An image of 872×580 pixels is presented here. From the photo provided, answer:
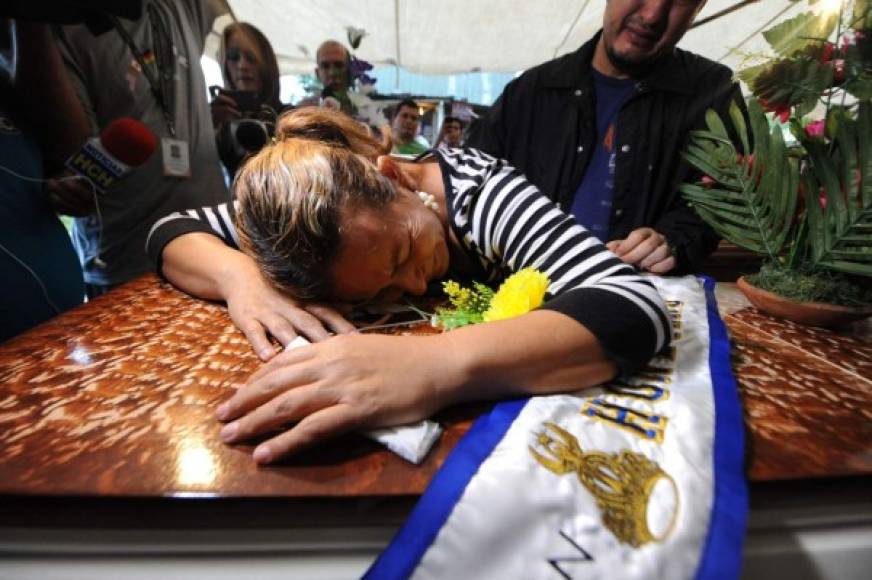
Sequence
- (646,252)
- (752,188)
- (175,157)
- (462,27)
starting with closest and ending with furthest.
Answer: (752,188), (646,252), (175,157), (462,27)

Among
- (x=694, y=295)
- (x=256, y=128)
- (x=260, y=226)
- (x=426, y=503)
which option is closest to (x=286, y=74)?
(x=256, y=128)

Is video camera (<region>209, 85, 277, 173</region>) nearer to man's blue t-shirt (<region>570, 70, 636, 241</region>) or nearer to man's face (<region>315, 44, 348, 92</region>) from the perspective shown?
man's face (<region>315, 44, 348, 92</region>)

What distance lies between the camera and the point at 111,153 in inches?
35.5

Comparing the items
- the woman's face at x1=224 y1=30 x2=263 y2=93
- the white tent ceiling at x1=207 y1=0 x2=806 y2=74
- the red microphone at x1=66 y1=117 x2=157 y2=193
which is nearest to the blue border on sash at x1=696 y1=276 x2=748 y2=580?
the red microphone at x1=66 y1=117 x2=157 y2=193

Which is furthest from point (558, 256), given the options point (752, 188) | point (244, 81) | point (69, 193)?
point (244, 81)

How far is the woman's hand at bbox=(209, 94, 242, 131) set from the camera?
5.54 ft

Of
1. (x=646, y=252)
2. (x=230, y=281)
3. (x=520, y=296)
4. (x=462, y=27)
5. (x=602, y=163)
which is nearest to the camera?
(x=520, y=296)

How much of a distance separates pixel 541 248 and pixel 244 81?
1.75 metres

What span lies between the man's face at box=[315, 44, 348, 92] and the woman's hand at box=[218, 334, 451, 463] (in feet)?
6.51

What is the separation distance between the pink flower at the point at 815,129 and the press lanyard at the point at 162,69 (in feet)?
5.63

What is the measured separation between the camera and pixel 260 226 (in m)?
0.64

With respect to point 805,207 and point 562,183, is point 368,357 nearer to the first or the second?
point 805,207

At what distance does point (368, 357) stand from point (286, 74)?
11.2 feet

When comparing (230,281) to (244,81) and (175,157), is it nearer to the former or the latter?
(175,157)
